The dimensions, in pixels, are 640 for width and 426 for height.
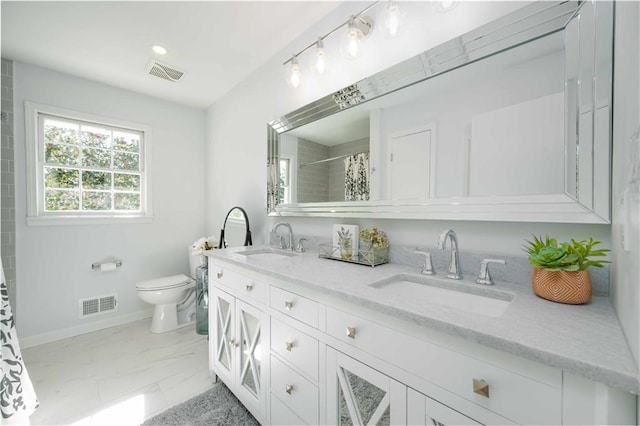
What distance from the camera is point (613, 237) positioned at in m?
0.76

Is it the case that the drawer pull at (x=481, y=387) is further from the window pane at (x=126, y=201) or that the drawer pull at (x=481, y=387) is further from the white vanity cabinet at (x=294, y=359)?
the window pane at (x=126, y=201)

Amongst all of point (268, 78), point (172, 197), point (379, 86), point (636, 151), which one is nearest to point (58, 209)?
point (172, 197)

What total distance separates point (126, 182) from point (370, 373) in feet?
10.2

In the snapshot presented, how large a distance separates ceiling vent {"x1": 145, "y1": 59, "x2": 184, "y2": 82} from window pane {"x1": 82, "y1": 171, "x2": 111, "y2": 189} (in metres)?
1.18

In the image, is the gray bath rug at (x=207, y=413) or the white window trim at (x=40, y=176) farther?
the white window trim at (x=40, y=176)

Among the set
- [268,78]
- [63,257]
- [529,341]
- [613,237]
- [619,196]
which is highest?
[268,78]

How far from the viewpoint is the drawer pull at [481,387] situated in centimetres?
59

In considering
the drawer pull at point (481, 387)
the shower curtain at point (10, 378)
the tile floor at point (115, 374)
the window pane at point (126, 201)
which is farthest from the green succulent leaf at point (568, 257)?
the window pane at point (126, 201)

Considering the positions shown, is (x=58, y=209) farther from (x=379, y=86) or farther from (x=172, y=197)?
(x=379, y=86)

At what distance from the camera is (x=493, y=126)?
99 cm

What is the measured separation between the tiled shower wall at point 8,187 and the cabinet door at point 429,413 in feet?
10.5

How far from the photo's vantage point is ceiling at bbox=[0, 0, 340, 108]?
1609 mm

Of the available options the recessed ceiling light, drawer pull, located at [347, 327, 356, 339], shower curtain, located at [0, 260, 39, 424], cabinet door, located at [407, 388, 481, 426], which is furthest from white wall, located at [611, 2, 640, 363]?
the recessed ceiling light

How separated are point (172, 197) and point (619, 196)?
346 cm
